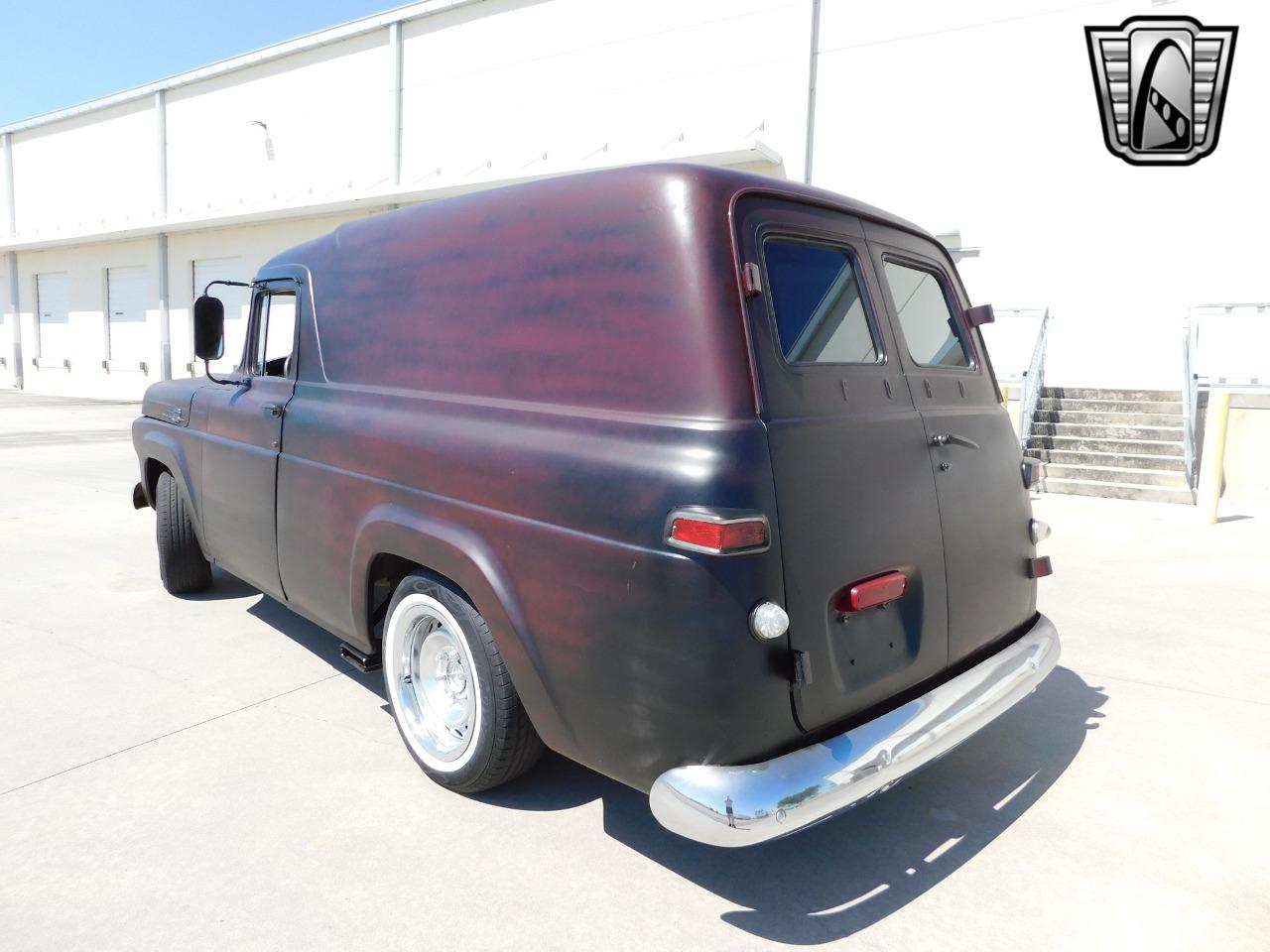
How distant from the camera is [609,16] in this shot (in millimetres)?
17344

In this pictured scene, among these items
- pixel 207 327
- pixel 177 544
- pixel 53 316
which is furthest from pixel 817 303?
pixel 53 316

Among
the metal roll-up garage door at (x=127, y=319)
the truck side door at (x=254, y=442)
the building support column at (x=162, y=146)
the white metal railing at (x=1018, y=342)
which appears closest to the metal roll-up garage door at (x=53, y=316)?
the metal roll-up garage door at (x=127, y=319)

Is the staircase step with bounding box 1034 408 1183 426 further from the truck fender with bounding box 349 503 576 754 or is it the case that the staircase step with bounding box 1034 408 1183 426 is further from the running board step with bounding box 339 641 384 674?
the truck fender with bounding box 349 503 576 754

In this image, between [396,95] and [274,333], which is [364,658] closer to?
[274,333]

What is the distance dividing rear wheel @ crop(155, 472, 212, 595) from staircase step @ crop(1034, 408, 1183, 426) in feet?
34.9

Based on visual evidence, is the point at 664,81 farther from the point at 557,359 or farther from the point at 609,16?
the point at 557,359

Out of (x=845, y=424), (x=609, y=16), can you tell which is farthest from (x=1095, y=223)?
(x=845, y=424)

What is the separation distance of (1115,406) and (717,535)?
11.7 m

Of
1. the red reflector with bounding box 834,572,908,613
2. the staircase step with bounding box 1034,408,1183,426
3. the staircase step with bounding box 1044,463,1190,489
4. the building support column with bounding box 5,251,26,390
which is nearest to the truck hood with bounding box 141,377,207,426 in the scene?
the red reflector with bounding box 834,572,908,613

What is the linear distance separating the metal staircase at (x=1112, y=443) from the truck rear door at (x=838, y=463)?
7.61m

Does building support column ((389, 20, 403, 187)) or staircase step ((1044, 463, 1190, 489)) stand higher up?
building support column ((389, 20, 403, 187))

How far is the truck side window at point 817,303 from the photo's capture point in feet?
8.20

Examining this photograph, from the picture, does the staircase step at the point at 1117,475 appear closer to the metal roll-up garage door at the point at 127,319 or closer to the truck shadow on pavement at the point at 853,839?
the truck shadow on pavement at the point at 853,839

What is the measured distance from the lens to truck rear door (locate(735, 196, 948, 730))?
2281 millimetres
